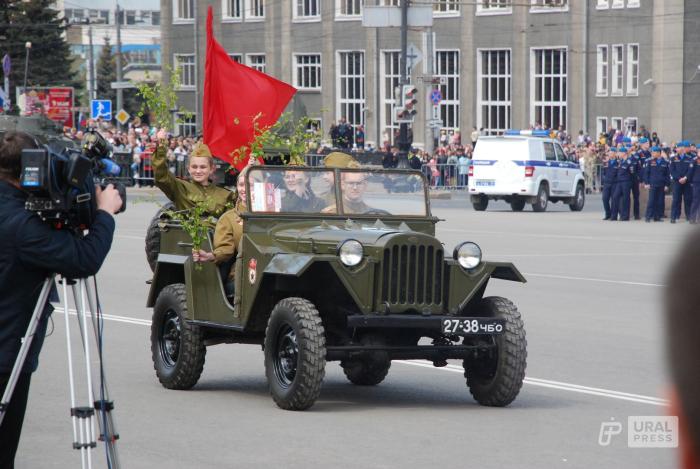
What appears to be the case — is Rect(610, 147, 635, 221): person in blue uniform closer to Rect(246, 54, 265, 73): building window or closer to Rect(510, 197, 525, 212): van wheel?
Rect(510, 197, 525, 212): van wheel

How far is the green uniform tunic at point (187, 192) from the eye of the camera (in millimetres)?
10609

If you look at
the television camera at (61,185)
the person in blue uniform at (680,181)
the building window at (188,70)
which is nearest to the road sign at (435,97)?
the person in blue uniform at (680,181)

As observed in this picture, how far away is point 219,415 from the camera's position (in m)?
9.33

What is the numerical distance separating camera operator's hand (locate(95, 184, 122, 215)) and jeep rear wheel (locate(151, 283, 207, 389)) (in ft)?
15.4

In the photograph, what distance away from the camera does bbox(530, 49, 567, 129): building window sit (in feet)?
219

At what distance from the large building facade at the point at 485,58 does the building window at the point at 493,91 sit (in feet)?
0.22

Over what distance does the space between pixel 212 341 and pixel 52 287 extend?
4719 millimetres

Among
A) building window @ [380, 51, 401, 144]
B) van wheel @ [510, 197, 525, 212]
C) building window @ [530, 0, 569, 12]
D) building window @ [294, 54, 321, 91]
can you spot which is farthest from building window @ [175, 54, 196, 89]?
van wheel @ [510, 197, 525, 212]

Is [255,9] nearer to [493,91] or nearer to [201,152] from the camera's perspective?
[493,91]

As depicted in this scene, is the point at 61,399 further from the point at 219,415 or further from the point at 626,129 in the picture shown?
the point at 626,129

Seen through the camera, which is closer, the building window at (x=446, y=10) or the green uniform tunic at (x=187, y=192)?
the green uniform tunic at (x=187, y=192)

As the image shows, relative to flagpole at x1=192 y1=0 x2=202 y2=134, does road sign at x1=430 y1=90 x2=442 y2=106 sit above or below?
below

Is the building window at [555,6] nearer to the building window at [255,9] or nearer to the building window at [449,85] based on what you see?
the building window at [449,85]

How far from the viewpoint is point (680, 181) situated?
3503 cm
